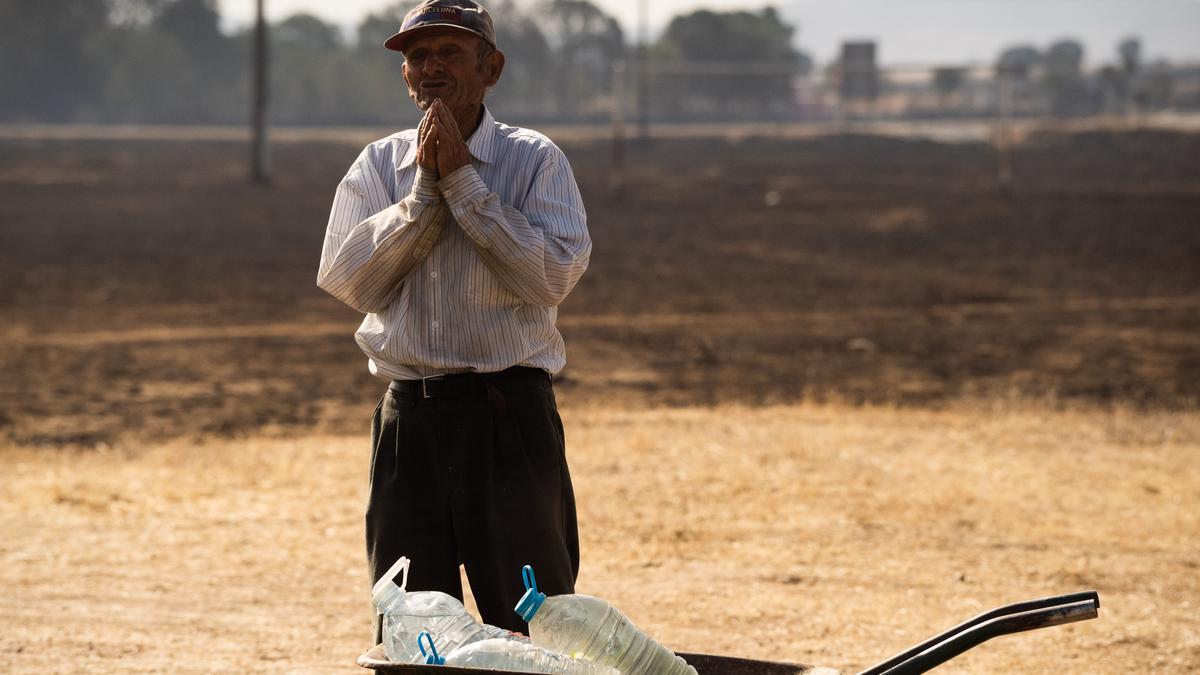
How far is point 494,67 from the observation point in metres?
3.46

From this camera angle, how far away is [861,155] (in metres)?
42.1

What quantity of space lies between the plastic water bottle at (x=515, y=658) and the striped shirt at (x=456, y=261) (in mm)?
724

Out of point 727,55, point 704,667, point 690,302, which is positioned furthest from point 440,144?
point 727,55

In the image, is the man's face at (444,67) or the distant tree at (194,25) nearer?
the man's face at (444,67)

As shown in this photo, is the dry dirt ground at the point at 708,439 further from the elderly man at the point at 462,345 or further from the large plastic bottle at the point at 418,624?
the large plastic bottle at the point at 418,624

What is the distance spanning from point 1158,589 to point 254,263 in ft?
45.5

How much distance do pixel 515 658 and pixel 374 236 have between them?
0.99 metres

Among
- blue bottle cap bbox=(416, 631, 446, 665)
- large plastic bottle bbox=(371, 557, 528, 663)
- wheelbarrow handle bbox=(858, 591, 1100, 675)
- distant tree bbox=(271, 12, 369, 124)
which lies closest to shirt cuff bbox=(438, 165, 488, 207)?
large plastic bottle bbox=(371, 557, 528, 663)

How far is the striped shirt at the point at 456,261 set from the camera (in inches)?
128

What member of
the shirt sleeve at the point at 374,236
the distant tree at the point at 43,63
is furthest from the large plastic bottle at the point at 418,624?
the distant tree at the point at 43,63

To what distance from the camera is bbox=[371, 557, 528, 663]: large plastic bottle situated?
299cm

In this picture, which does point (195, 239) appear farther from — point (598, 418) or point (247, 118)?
point (247, 118)

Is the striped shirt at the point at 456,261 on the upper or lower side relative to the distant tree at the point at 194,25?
lower

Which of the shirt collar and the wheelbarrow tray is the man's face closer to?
the shirt collar
